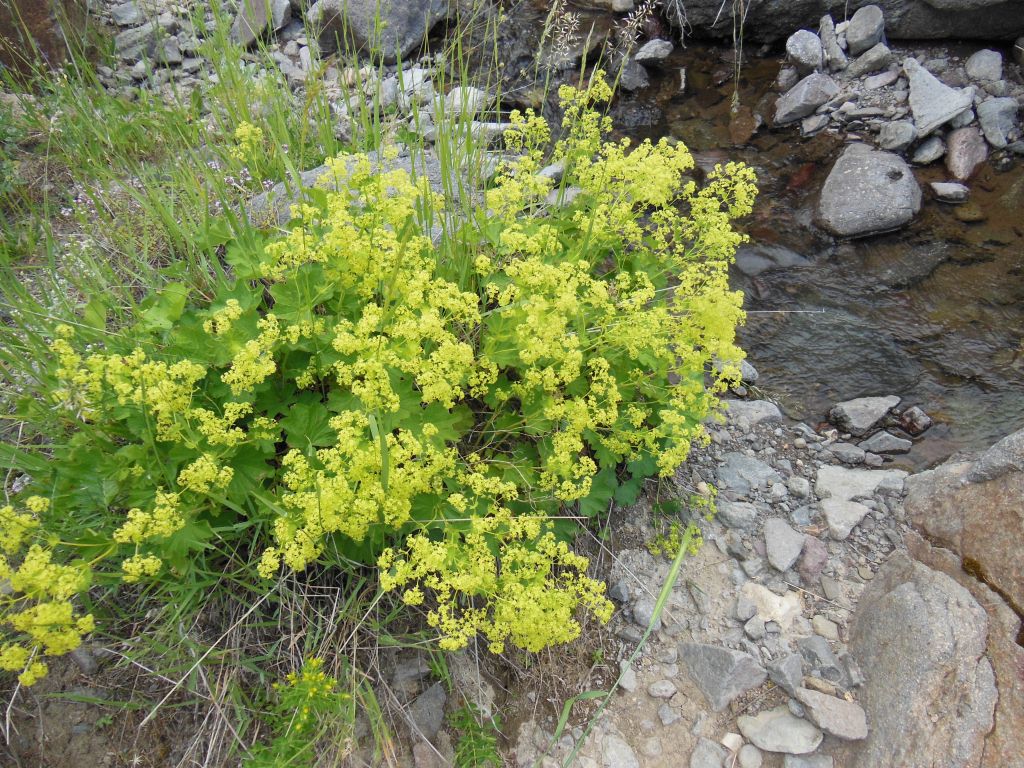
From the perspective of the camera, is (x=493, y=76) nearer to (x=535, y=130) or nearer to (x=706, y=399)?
(x=535, y=130)

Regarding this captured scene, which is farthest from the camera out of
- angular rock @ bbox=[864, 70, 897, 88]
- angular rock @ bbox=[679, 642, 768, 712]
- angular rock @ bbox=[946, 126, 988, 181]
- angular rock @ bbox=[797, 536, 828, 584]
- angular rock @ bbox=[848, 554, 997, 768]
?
angular rock @ bbox=[864, 70, 897, 88]

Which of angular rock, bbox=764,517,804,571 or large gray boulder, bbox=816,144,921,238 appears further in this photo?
large gray boulder, bbox=816,144,921,238

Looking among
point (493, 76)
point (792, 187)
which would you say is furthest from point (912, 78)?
point (493, 76)

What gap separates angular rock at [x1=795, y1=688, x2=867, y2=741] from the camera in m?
2.85

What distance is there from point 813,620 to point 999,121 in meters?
5.91

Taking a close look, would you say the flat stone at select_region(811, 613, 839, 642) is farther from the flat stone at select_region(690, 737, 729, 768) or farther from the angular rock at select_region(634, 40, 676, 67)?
the angular rock at select_region(634, 40, 676, 67)

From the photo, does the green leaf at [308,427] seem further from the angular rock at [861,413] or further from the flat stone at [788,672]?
the angular rock at [861,413]

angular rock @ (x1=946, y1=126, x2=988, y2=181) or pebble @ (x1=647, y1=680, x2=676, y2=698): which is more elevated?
angular rock @ (x1=946, y1=126, x2=988, y2=181)

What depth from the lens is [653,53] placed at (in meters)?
7.79

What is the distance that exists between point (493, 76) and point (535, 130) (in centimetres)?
408

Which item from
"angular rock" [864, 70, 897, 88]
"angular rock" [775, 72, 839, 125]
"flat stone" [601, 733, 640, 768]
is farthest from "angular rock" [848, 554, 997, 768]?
"angular rock" [864, 70, 897, 88]

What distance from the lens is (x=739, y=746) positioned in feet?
9.68

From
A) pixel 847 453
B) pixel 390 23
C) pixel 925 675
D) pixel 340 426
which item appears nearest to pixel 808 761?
pixel 925 675

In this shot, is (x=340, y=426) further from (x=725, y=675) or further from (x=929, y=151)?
(x=929, y=151)
